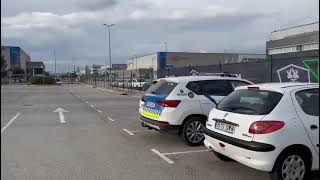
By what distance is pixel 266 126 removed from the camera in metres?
6.38

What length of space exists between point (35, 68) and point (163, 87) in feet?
393

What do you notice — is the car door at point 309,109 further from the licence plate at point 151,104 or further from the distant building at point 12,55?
the licence plate at point 151,104

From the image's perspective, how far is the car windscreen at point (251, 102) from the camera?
665 cm

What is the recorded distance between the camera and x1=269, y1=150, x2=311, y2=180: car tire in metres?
6.36

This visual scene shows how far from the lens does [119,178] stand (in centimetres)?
708

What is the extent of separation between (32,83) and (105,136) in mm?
77793

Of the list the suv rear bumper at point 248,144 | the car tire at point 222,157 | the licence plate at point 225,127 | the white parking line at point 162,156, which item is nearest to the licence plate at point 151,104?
the white parking line at point 162,156

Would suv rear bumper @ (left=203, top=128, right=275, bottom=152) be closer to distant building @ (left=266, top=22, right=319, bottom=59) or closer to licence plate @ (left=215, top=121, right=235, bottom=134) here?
licence plate @ (left=215, top=121, right=235, bottom=134)

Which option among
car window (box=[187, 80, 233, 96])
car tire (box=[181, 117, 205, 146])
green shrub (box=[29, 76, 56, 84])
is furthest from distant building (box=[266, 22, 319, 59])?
car tire (box=[181, 117, 205, 146])

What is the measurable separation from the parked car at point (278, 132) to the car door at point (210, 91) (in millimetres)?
3230

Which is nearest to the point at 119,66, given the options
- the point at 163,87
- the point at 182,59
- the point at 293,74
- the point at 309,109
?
the point at 182,59

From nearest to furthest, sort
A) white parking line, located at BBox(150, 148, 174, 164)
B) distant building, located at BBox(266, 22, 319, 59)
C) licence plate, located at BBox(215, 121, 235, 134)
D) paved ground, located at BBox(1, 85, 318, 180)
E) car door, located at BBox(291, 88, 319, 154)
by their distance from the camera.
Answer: car door, located at BBox(291, 88, 319, 154) < licence plate, located at BBox(215, 121, 235, 134) < paved ground, located at BBox(1, 85, 318, 180) < white parking line, located at BBox(150, 148, 174, 164) < distant building, located at BBox(266, 22, 319, 59)

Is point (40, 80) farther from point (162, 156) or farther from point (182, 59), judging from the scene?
point (162, 156)

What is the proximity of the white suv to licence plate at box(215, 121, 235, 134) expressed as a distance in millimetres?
2727
